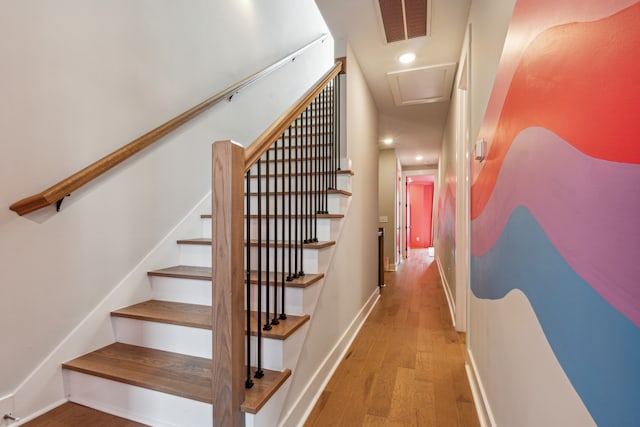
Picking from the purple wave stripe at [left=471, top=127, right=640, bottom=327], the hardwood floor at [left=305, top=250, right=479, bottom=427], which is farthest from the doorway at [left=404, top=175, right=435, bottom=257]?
the purple wave stripe at [left=471, top=127, right=640, bottom=327]

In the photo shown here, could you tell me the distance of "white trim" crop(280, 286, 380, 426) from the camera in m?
1.43

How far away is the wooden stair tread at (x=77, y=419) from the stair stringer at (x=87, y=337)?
0.04 metres

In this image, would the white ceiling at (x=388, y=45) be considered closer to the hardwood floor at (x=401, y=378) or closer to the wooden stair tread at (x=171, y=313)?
the wooden stair tread at (x=171, y=313)

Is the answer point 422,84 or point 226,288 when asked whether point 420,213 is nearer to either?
point 422,84

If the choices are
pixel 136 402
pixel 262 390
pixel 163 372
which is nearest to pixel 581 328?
pixel 262 390

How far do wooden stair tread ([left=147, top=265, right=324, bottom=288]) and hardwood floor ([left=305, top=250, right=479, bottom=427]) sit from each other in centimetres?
73

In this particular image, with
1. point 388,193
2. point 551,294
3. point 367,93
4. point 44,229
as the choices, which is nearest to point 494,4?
point 551,294

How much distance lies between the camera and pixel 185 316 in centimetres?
155

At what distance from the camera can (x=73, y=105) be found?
4.81ft

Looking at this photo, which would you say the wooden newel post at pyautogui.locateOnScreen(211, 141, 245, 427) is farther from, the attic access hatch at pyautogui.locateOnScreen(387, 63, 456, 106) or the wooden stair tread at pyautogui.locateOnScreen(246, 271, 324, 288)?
the attic access hatch at pyautogui.locateOnScreen(387, 63, 456, 106)

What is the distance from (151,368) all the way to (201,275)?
1.76 feet

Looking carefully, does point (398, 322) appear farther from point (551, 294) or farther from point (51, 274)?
point (51, 274)

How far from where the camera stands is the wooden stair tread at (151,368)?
121cm

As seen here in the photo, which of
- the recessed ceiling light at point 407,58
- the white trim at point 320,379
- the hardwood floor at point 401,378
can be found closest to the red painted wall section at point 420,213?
the hardwood floor at point 401,378
